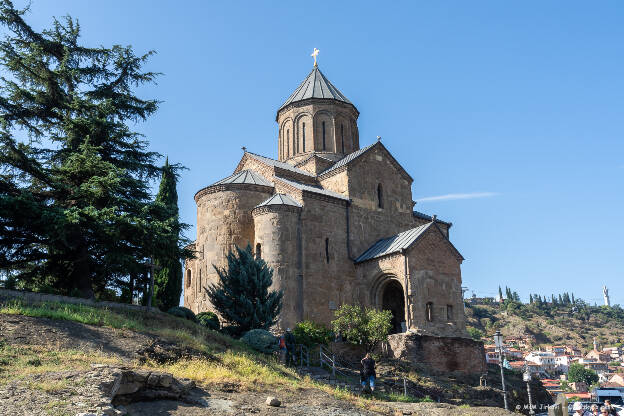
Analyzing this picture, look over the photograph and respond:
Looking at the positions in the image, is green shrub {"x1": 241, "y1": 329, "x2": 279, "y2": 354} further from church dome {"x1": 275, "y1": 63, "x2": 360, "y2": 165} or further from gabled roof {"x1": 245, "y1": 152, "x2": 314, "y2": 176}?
church dome {"x1": 275, "y1": 63, "x2": 360, "y2": 165}

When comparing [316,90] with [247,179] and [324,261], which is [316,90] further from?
[324,261]

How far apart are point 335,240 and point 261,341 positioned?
7589mm

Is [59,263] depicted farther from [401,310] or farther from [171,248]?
[401,310]

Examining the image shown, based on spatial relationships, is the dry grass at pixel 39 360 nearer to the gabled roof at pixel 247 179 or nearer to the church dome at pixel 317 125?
the gabled roof at pixel 247 179

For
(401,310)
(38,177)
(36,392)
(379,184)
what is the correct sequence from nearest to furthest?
1. (36,392)
2. (38,177)
3. (401,310)
4. (379,184)

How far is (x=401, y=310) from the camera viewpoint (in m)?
23.6

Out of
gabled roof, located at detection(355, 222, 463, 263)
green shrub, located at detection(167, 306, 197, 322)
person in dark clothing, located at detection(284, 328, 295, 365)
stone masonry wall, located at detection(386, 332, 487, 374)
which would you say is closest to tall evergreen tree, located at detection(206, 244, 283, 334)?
person in dark clothing, located at detection(284, 328, 295, 365)

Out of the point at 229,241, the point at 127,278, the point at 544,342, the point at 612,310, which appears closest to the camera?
the point at 127,278

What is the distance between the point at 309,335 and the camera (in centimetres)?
1862

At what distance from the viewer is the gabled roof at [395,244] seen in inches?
827

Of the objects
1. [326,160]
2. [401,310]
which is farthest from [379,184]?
[401,310]

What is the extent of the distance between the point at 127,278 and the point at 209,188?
584cm

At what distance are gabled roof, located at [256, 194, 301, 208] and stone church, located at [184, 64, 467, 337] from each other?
53mm

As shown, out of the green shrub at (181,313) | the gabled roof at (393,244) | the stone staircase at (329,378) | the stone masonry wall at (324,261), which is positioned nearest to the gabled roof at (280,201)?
the stone masonry wall at (324,261)
